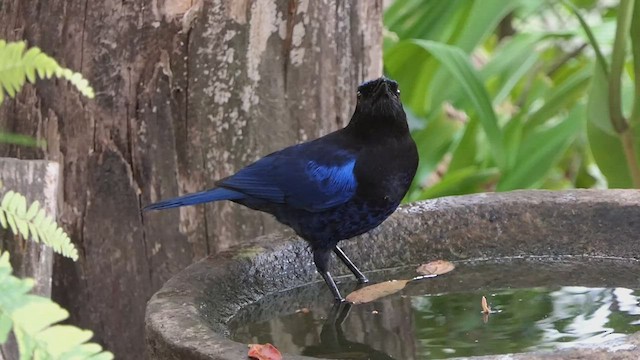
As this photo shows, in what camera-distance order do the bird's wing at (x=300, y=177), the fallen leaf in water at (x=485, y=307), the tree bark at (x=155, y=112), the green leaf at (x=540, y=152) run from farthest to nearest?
the green leaf at (x=540, y=152), the tree bark at (x=155, y=112), the bird's wing at (x=300, y=177), the fallen leaf in water at (x=485, y=307)

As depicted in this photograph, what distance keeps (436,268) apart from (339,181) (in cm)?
31

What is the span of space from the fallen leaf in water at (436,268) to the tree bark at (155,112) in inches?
21.8

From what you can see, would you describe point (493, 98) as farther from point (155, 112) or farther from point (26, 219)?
point (26, 219)

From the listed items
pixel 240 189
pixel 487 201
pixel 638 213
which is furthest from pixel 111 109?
pixel 638 213

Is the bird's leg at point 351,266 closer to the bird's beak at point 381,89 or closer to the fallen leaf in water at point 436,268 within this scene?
the fallen leaf in water at point 436,268

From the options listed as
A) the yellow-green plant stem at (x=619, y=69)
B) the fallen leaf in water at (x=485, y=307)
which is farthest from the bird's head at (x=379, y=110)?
the yellow-green plant stem at (x=619, y=69)

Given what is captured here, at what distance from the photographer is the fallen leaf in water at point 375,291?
223 cm

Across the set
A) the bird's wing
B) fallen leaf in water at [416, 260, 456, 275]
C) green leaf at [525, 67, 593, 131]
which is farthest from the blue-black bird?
green leaf at [525, 67, 593, 131]

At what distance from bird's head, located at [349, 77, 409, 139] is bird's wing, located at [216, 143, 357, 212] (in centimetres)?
8

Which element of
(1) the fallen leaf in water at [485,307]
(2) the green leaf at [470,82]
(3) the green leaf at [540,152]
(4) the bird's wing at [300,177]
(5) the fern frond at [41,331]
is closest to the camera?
(5) the fern frond at [41,331]

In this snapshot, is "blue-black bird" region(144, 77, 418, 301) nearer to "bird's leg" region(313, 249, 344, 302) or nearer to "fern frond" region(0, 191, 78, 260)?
"bird's leg" region(313, 249, 344, 302)

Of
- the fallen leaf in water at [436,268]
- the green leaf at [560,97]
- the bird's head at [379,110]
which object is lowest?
the fallen leaf in water at [436,268]

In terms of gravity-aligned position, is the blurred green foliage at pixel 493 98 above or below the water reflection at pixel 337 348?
above

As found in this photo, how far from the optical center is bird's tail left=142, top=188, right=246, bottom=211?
2322 mm
